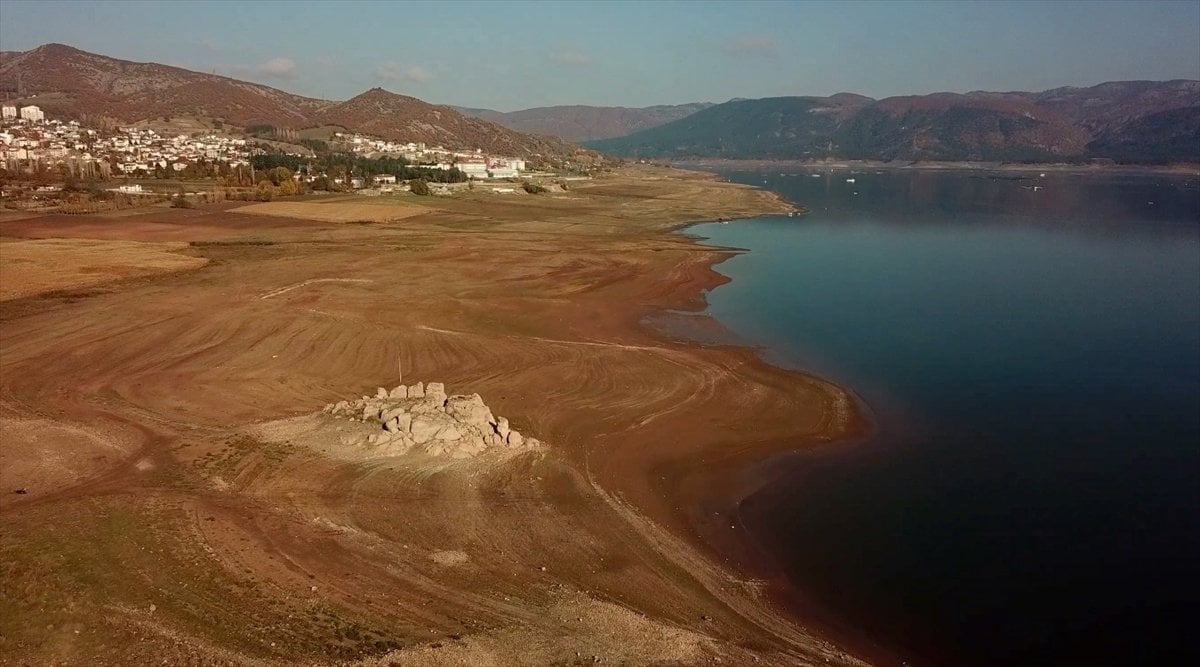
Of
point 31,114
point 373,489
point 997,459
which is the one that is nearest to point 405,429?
point 373,489

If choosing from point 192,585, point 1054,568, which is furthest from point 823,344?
point 192,585

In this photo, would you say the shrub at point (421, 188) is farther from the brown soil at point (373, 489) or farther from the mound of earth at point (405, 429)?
the mound of earth at point (405, 429)

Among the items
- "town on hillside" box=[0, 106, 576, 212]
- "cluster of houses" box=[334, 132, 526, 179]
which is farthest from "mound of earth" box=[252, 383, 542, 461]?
"cluster of houses" box=[334, 132, 526, 179]

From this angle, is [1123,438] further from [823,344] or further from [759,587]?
[759,587]

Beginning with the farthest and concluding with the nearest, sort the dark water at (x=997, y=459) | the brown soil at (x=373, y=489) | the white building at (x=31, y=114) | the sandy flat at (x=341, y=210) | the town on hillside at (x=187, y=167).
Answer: the white building at (x=31, y=114)
the town on hillside at (x=187, y=167)
the sandy flat at (x=341, y=210)
the dark water at (x=997, y=459)
the brown soil at (x=373, y=489)

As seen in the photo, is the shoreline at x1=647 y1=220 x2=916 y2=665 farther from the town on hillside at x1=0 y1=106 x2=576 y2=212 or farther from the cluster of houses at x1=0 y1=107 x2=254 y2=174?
the cluster of houses at x1=0 y1=107 x2=254 y2=174

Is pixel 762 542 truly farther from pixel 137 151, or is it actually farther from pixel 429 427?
pixel 137 151

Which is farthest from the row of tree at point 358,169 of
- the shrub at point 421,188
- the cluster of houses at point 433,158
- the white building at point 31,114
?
the white building at point 31,114
